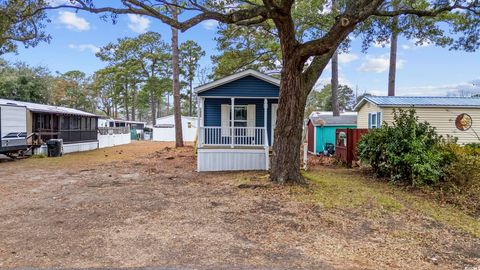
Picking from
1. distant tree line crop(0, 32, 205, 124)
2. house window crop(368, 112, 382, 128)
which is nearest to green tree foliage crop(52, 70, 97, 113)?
distant tree line crop(0, 32, 205, 124)

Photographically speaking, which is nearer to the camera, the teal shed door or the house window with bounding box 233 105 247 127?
the house window with bounding box 233 105 247 127

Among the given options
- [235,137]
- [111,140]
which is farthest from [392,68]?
[111,140]

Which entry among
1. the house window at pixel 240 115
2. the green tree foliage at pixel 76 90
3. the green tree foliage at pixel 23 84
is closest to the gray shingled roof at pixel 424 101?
the house window at pixel 240 115

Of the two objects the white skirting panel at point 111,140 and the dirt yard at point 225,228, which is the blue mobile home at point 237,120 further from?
the white skirting panel at point 111,140

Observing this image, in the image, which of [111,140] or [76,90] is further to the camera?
[76,90]

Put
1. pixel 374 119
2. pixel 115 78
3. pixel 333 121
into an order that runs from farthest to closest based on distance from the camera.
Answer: pixel 115 78, pixel 333 121, pixel 374 119

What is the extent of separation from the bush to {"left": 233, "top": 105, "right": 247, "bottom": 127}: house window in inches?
219

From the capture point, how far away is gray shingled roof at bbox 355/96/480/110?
14.9 m

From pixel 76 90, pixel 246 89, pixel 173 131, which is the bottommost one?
pixel 173 131

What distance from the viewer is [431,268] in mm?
3625

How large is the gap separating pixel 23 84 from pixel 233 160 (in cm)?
2556

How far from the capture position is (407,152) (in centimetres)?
855

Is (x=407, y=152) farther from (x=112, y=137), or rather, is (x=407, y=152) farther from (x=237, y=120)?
(x=112, y=137)

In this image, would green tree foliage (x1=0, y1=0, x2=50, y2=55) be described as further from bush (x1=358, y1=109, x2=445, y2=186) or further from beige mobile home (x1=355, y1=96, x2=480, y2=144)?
beige mobile home (x1=355, y1=96, x2=480, y2=144)
